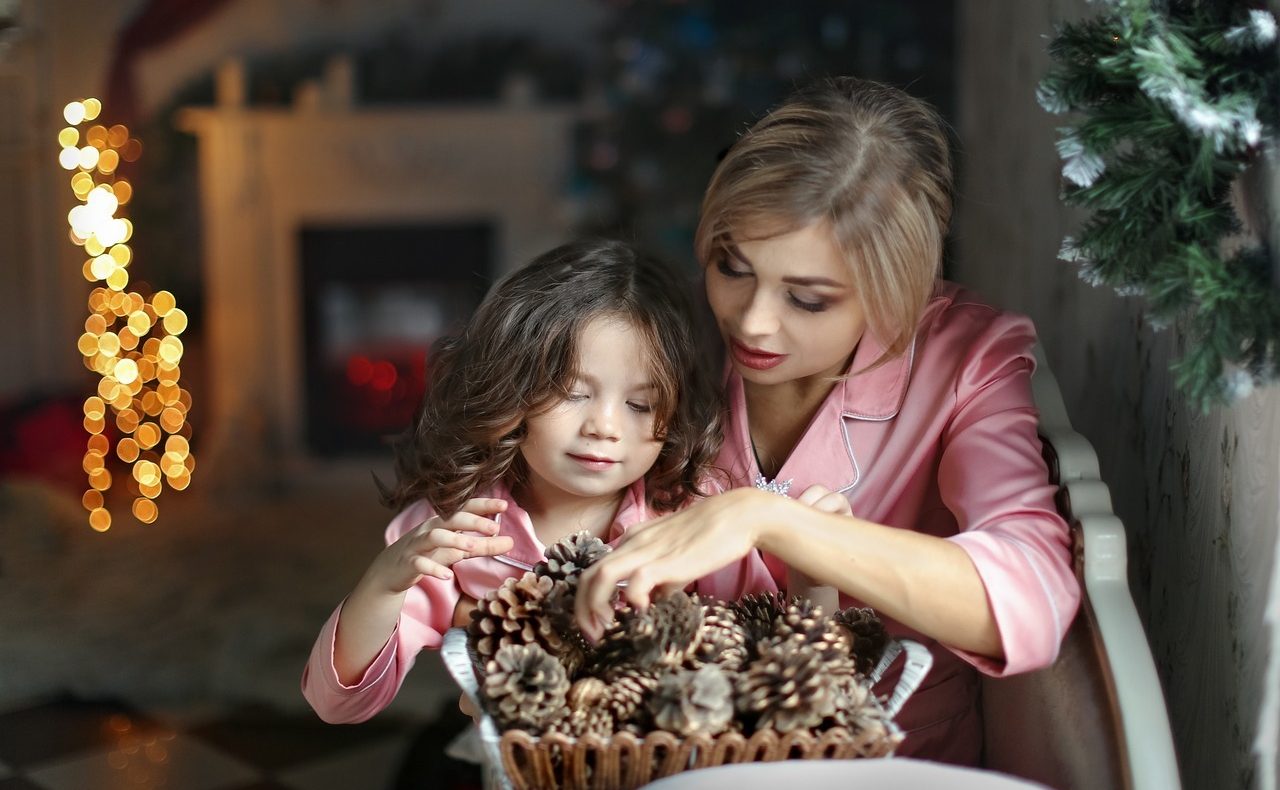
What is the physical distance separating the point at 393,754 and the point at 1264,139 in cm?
223

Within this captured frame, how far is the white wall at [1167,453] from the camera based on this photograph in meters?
1.13

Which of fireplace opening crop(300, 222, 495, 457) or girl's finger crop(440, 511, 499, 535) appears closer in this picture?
girl's finger crop(440, 511, 499, 535)

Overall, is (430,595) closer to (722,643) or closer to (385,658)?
(385,658)

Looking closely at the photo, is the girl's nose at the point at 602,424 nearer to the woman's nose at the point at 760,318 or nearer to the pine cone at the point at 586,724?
the woman's nose at the point at 760,318

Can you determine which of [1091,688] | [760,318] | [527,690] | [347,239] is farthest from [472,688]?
[347,239]

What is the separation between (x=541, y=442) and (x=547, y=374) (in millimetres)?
70

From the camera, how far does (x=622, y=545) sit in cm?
102

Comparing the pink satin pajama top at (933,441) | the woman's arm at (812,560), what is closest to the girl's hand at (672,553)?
the woman's arm at (812,560)

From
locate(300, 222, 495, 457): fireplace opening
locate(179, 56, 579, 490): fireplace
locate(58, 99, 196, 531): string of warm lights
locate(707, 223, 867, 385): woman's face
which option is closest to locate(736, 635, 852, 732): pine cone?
locate(707, 223, 867, 385): woman's face

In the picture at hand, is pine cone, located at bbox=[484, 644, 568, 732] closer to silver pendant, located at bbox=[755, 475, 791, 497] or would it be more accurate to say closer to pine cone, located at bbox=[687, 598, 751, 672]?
pine cone, located at bbox=[687, 598, 751, 672]

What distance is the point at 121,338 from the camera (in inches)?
191

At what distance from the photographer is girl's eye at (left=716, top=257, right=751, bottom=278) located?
4.12 feet

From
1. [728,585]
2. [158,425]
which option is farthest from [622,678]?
[158,425]

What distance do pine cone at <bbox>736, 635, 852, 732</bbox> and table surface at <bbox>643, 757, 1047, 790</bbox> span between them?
32 mm
